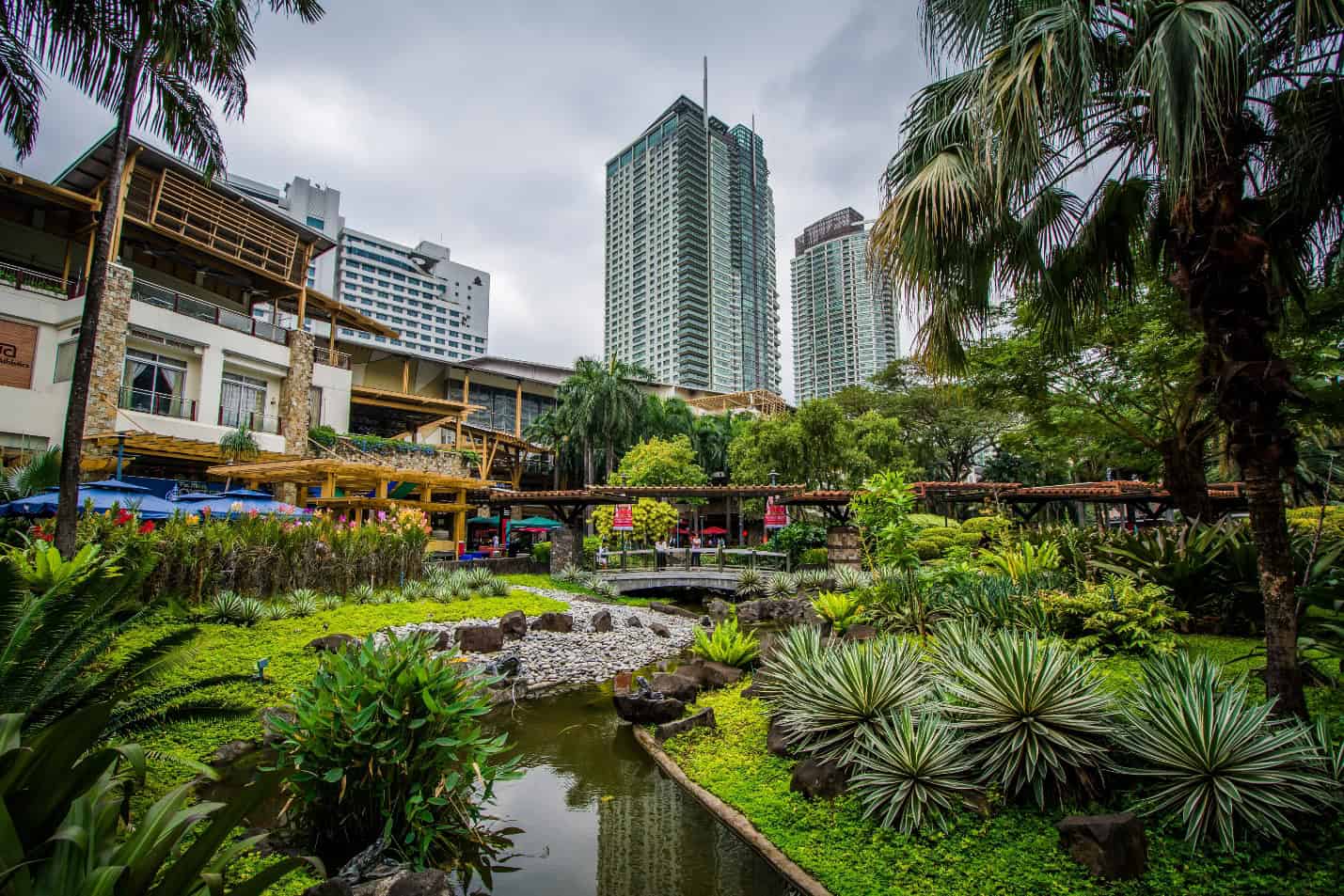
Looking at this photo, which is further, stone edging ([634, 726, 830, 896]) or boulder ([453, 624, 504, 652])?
boulder ([453, 624, 504, 652])

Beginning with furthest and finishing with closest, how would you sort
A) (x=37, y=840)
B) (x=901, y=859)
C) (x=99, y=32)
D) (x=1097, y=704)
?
(x=99, y=32)
(x=1097, y=704)
(x=901, y=859)
(x=37, y=840)

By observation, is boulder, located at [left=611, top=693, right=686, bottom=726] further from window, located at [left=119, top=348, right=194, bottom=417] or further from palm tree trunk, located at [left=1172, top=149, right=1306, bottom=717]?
window, located at [left=119, top=348, right=194, bottom=417]

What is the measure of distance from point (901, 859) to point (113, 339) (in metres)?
23.2

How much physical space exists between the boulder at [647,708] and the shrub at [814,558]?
15008mm

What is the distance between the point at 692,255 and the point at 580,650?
249ft

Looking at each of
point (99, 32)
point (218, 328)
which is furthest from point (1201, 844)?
point (218, 328)

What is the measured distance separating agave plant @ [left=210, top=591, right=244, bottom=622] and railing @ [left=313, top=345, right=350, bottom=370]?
18438 mm

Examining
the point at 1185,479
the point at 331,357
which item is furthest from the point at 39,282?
the point at 1185,479

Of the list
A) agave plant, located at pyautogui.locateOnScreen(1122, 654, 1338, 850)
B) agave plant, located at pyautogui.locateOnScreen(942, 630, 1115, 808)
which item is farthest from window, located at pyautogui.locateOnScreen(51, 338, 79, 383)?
agave plant, located at pyautogui.locateOnScreen(1122, 654, 1338, 850)

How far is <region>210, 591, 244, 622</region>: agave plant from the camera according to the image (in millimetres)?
9867

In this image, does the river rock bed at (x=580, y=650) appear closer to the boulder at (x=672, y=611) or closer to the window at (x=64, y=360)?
the boulder at (x=672, y=611)

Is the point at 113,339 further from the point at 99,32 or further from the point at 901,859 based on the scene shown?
the point at 901,859

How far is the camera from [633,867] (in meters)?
4.54

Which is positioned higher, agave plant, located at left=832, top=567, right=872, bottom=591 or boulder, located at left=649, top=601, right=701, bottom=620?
agave plant, located at left=832, top=567, right=872, bottom=591
